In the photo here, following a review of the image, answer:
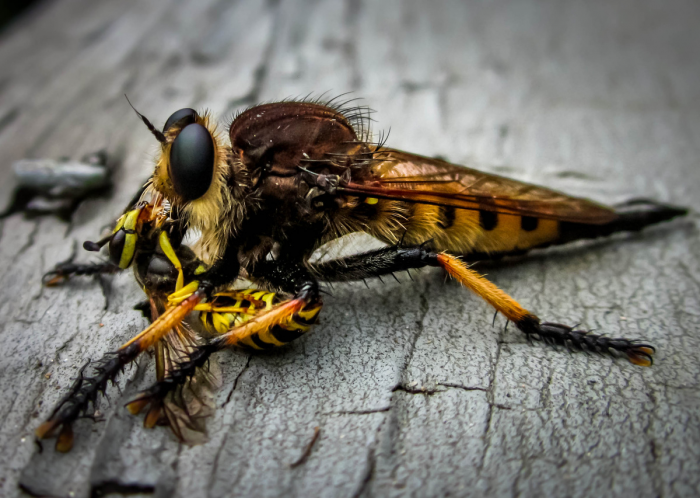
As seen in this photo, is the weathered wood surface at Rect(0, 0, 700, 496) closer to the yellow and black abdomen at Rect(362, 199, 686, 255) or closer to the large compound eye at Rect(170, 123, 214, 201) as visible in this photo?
the yellow and black abdomen at Rect(362, 199, 686, 255)

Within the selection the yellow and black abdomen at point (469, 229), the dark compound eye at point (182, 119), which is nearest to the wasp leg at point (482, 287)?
the yellow and black abdomen at point (469, 229)

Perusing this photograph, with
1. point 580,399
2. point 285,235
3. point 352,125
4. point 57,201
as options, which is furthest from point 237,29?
point 580,399

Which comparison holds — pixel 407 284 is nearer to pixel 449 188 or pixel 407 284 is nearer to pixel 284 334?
pixel 449 188

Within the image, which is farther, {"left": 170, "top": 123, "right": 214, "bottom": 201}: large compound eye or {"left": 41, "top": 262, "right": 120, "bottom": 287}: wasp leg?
{"left": 41, "top": 262, "right": 120, "bottom": 287}: wasp leg

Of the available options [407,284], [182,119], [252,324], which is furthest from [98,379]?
[407,284]

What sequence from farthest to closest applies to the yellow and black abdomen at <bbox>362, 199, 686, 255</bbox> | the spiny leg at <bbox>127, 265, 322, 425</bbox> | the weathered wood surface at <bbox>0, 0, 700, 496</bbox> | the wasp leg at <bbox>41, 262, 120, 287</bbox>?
the wasp leg at <bbox>41, 262, 120, 287</bbox> → the yellow and black abdomen at <bbox>362, 199, 686, 255</bbox> → the spiny leg at <bbox>127, 265, 322, 425</bbox> → the weathered wood surface at <bbox>0, 0, 700, 496</bbox>

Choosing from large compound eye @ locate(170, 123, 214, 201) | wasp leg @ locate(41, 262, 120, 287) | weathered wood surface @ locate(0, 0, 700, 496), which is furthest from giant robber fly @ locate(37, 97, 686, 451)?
wasp leg @ locate(41, 262, 120, 287)
